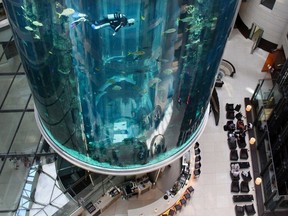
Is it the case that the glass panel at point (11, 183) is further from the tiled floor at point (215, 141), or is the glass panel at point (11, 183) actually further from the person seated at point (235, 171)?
the person seated at point (235, 171)

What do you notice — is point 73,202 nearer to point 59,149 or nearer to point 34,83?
point 59,149

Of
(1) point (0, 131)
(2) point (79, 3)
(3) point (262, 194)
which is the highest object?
(2) point (79, 3)

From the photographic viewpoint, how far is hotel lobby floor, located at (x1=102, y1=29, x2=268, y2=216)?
1880 cm

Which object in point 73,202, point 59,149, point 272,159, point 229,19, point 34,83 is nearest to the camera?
point 229,19

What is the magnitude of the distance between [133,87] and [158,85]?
1.93 ft

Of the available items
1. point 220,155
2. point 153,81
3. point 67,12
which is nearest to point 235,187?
point 220,155

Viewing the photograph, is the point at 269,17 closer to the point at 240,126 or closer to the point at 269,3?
the point at 269,3

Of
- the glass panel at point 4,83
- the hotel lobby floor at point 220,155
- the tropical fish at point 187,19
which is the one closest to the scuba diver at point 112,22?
the tropical fish at point 187,19

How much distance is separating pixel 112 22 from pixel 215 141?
14735mm

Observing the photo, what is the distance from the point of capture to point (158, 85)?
9.25 m

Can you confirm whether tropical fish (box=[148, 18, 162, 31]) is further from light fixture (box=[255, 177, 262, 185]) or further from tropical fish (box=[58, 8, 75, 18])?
light fixture (box=[255, 177, 262, 185])

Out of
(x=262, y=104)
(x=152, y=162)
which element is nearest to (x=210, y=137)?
(x=262, y=104)

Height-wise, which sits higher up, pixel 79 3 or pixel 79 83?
pixel 79 3

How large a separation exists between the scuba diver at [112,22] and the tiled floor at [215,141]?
10001mm
